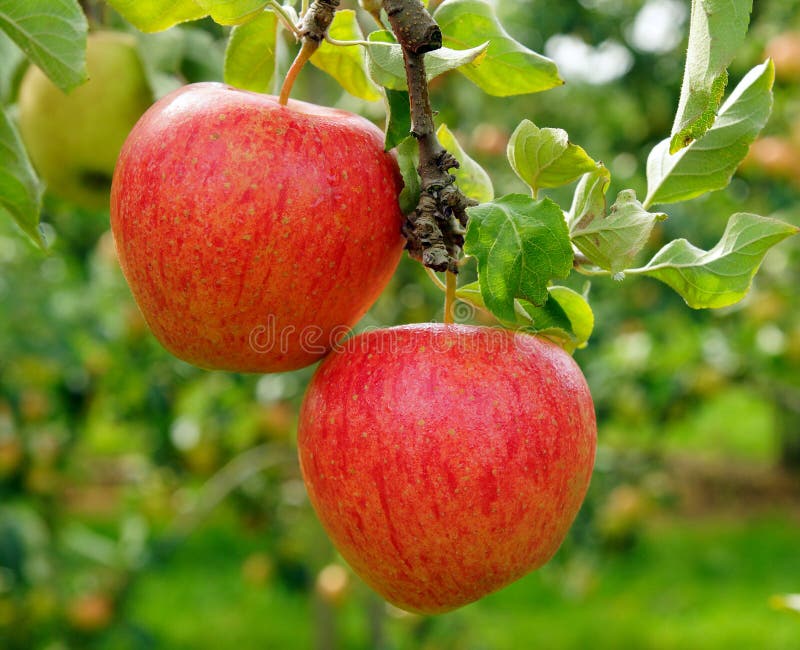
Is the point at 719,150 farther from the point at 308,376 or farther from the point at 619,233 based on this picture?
A: the point at 308,376

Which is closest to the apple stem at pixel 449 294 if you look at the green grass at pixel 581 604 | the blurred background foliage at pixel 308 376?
the blurred background foliage at pixel 308 376

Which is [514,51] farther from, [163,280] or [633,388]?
[633,388]

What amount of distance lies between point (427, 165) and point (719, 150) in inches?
10.3

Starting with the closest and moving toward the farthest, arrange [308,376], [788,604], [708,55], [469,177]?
1. [708,55]
2. [469,177]
3. [788,604]
4. [308,376]

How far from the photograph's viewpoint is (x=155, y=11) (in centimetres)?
77

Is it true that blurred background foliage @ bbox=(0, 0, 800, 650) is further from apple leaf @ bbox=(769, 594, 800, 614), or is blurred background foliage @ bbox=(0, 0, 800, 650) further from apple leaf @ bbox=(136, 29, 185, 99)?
apple leaf @ bbox=(769, 594, 800, 614)

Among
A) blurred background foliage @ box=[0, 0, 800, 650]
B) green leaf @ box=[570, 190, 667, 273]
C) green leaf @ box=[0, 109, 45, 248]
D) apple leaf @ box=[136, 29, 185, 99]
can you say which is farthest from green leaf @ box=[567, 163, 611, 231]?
blurred background foliage @ box=[0, 0, 800, 650]

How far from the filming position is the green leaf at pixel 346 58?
84cm

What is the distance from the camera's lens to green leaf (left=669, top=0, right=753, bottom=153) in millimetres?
618

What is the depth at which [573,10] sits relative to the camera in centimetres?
324

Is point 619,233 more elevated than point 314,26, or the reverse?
point 314,26

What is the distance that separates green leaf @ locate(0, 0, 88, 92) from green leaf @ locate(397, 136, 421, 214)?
0.91ft

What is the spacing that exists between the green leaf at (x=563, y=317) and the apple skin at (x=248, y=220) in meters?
0.14

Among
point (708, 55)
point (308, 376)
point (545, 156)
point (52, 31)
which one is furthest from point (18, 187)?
point (308, 376)
